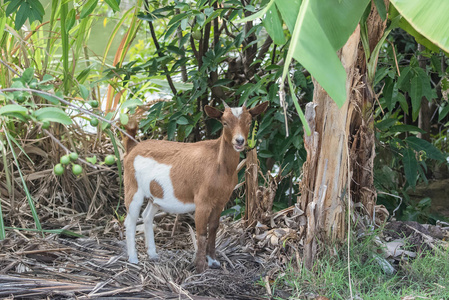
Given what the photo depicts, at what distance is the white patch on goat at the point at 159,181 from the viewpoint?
2781mm

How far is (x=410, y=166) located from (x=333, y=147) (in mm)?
945

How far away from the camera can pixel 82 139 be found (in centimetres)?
379

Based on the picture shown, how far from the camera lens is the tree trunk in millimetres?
2510

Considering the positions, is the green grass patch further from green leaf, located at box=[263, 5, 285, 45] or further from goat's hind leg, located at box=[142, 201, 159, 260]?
green leaf, located at box=[263, 5, 285, 45]

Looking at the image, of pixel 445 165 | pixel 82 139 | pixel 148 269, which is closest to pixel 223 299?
pixel 148 269

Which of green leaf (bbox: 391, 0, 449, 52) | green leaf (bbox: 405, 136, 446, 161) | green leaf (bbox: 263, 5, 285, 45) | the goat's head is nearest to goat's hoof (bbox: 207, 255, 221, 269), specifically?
the goat's head

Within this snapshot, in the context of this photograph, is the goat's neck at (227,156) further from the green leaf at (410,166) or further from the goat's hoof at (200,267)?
the green leaf at (410,166)

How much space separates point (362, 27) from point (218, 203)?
113 centimetres

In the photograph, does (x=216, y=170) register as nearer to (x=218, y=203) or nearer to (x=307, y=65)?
(x=218, y=203)

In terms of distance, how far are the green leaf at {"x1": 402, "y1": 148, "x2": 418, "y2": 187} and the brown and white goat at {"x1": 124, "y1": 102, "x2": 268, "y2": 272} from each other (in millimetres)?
1152

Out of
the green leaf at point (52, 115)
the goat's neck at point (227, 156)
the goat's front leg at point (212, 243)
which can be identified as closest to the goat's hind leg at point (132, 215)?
the goat's front leg at point (212, 243)

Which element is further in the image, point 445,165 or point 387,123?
point 445,165

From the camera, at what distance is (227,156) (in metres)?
2.62

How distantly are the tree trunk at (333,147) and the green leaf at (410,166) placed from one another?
666mm
